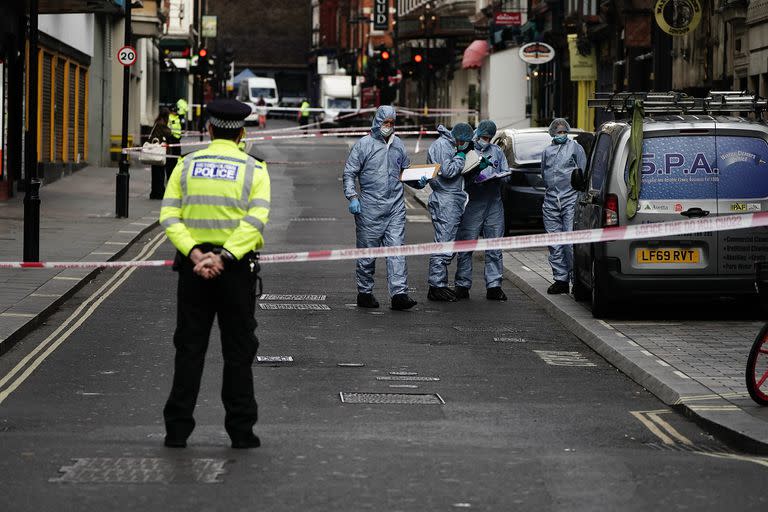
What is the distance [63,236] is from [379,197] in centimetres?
772

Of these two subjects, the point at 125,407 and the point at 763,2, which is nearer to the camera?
the point at 125,407

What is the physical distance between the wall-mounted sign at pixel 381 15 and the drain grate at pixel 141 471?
96.4m

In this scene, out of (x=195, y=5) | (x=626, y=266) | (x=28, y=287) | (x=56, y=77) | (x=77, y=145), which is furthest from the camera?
(x=195, y=5)

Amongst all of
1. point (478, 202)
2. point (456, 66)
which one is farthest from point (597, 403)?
point (456, 66)

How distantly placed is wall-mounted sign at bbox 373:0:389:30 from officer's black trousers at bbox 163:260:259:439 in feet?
314

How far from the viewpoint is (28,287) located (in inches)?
597

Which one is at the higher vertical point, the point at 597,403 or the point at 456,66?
the point at 456,66

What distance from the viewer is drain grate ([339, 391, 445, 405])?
31.7 ft

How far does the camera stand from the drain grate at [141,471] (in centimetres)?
705

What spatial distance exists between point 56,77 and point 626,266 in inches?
953

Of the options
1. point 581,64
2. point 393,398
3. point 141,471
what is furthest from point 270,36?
point 141,471

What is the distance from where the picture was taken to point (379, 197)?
48.6 ft

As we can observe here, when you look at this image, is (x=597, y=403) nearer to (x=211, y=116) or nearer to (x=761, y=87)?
(x=211, y=116)

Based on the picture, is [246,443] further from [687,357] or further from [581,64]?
[581,64]
